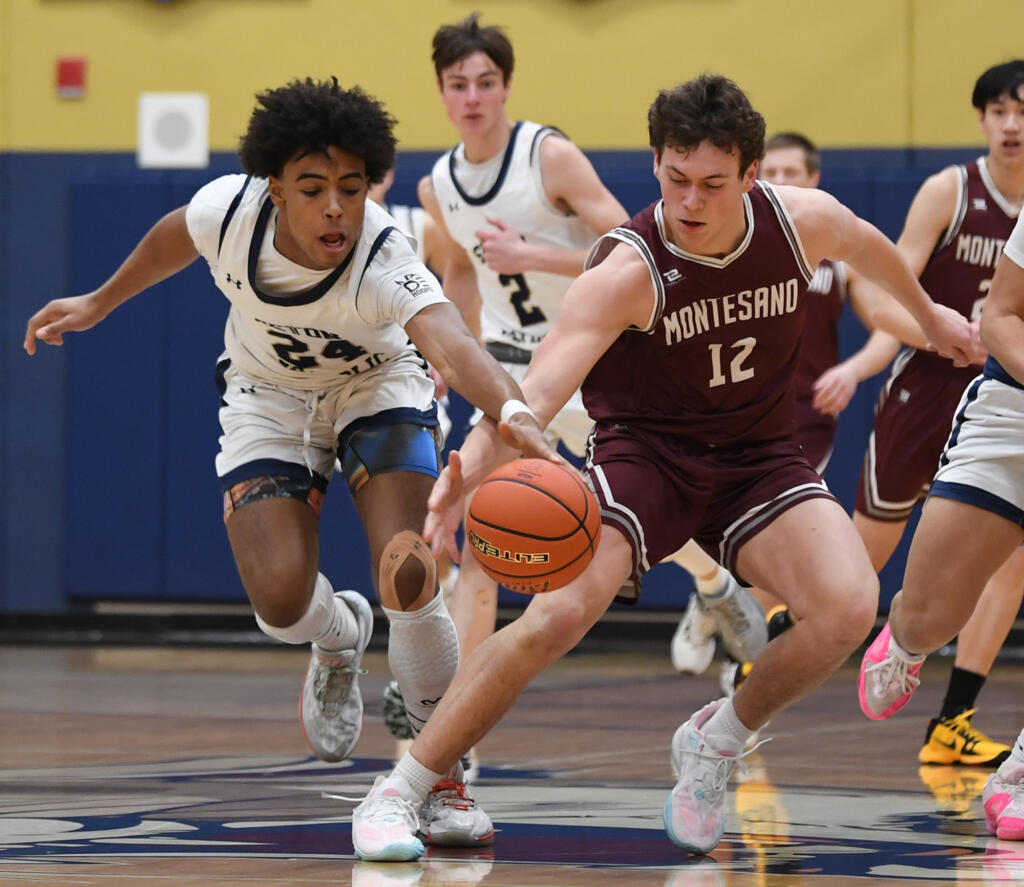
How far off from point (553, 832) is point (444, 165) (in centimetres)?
296

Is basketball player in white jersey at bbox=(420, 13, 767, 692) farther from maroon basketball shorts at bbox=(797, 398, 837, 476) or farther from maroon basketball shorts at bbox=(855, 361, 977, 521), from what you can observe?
maroon basketball shorts at bbox=(797, 398, 837, 476)

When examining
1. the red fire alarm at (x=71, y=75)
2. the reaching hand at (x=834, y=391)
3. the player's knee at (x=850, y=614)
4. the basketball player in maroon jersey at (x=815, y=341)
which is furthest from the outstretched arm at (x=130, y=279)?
the red fire alarm at (x=71, y=75)

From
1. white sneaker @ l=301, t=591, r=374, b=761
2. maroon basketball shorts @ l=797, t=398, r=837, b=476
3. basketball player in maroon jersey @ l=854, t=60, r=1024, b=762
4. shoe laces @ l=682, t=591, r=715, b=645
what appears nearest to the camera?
white sneaker @ l=301, t=591, r=374, b=761

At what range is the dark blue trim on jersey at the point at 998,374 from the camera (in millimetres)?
4082

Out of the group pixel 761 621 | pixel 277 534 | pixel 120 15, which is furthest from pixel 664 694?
pixel 120 15

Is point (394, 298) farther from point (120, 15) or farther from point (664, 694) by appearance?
point (120, 15)

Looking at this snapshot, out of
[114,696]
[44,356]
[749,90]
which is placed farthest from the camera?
[44,356]

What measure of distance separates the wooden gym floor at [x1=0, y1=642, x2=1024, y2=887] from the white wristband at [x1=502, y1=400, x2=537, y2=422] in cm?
93

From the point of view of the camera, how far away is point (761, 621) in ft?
20.7

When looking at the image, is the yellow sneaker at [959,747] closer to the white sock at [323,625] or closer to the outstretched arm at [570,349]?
the white sock at [323,625]

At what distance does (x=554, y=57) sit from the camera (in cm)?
959

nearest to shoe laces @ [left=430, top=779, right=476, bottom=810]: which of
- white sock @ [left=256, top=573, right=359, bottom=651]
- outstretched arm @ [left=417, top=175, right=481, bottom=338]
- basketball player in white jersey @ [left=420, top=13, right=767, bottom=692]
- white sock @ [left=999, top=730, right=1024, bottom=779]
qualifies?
white sock @ [left=256, top=573, right=359, bottom=651]

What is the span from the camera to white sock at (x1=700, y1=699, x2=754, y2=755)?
12.8ft

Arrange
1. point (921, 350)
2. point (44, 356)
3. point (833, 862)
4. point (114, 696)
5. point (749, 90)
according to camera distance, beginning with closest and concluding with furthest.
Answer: point (833, 862) < point (921, 350) < point (114, 696) < point (749, 90) < point (44, 356)
